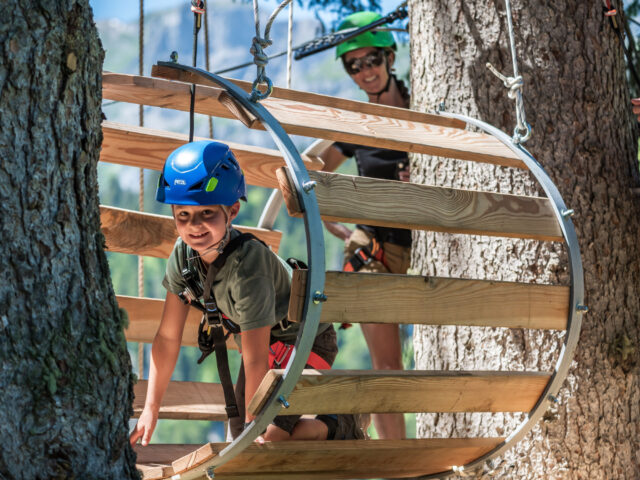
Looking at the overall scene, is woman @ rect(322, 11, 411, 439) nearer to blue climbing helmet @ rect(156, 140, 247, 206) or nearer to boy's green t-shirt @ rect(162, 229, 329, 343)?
boy's green t-shirt @ rect(162, 229, 329, 343)

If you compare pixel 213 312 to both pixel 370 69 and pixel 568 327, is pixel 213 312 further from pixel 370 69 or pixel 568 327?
pixel 370 69

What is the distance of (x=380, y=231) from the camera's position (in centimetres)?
385

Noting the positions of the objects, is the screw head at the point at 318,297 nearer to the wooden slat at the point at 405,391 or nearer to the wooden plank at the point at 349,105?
the wooden slat at the point at 405,391

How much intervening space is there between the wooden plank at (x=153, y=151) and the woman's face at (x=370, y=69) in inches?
27.4

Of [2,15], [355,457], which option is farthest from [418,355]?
[2,15]

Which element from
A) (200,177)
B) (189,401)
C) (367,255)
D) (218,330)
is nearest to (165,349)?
(218,330)

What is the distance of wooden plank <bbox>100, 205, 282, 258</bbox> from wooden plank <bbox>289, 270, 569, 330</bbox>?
1.32 m

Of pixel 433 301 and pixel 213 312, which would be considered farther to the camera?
pixel 213 312

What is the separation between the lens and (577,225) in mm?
3107

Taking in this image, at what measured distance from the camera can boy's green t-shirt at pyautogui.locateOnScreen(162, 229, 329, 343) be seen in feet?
7.43

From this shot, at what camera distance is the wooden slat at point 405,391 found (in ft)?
6.61

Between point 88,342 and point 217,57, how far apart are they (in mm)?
143411

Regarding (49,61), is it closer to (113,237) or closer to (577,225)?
(113,237)

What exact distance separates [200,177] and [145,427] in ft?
2.56
